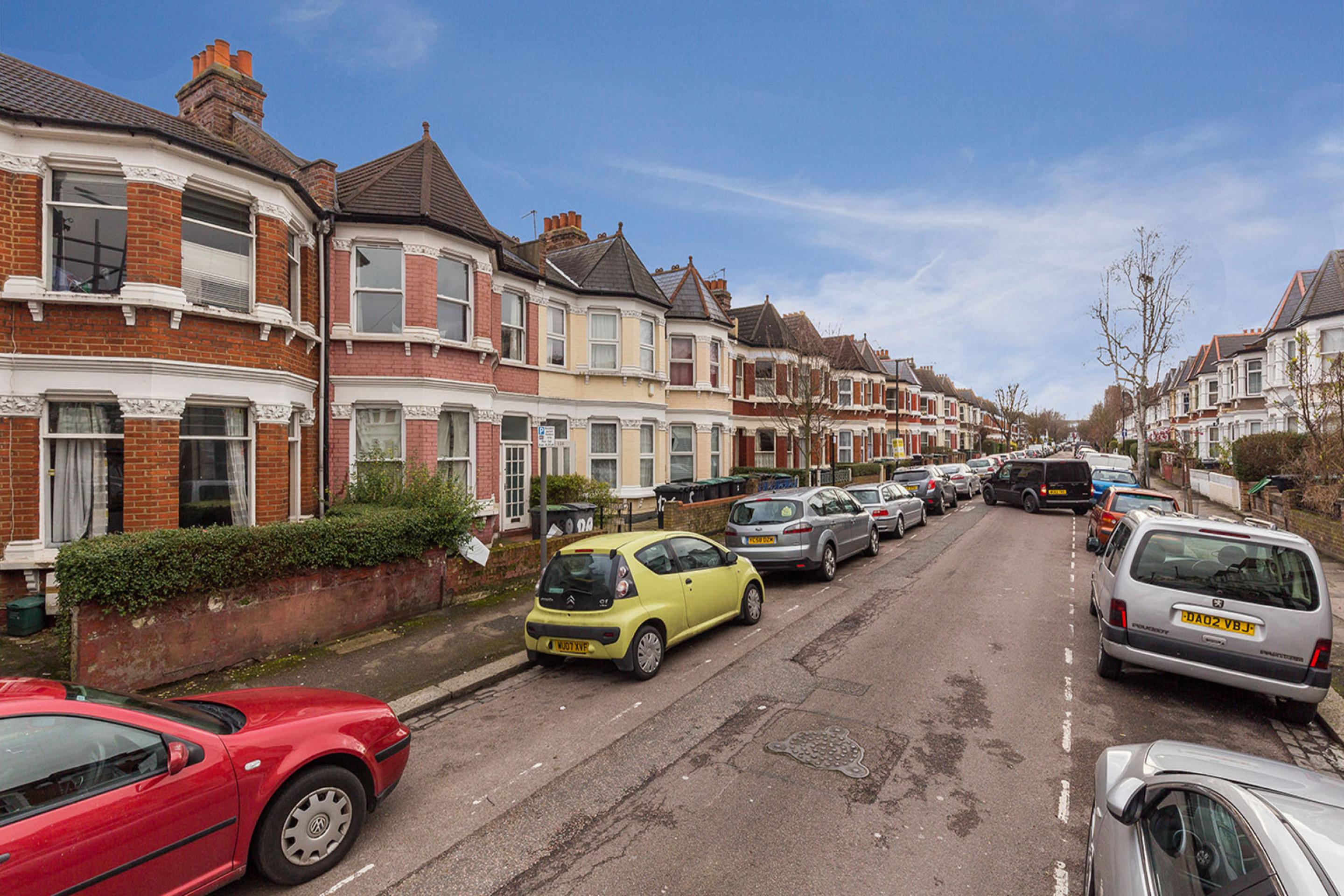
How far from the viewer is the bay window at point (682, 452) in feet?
68.5

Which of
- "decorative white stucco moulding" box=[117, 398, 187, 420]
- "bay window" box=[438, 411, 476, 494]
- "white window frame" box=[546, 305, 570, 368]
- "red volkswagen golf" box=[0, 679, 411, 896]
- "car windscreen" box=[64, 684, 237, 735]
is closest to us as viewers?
"red volkswagen golf" box=[0, 679, 411, 896]

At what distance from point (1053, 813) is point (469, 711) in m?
5.13

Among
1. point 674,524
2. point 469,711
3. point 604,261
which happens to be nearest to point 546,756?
point 469,711

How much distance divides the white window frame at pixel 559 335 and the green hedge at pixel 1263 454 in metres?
22.0

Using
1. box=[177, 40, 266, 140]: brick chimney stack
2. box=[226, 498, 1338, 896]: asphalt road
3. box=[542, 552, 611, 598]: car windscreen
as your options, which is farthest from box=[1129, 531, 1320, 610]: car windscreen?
box=[177, 40, 266, 140]: brick chimney stack

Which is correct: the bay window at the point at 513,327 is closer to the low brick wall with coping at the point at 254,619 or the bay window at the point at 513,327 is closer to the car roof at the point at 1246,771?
the low brick wall with coping at the point at 254,619

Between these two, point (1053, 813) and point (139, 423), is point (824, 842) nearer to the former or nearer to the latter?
point (1053, 813)

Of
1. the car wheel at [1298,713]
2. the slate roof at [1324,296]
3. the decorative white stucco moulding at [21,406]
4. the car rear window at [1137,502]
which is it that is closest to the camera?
the car wheel at [1298,713]

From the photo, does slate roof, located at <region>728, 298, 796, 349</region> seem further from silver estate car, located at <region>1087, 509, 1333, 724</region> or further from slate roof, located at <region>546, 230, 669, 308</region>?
silver estate car, located at <region>1087, 509, 1333, 724</region>

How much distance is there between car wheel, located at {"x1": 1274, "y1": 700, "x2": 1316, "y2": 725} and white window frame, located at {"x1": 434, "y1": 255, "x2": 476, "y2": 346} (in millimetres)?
13079

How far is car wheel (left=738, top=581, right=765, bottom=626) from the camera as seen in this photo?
29.6ft

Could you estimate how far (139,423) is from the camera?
8656 millimetres

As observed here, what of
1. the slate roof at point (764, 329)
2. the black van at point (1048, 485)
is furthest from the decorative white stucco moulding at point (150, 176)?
the black van at point (1048, 485)

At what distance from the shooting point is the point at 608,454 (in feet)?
59.8
